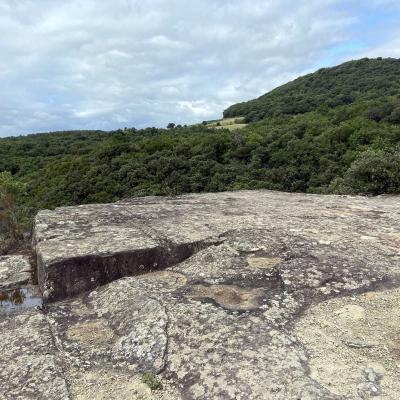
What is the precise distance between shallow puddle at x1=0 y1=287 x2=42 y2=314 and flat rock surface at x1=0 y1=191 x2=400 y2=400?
0.95 feet

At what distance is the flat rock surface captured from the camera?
3.44m

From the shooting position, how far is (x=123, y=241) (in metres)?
5.80

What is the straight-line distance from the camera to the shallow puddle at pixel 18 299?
5113mm

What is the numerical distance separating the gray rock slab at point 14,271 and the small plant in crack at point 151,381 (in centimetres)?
286

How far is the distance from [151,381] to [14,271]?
11.1ft

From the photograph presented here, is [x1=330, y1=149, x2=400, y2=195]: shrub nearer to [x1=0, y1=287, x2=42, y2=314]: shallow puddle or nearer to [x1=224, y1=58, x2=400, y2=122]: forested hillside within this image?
[x1=0, y1=287, x2=42, y2=314]: shallow puddle

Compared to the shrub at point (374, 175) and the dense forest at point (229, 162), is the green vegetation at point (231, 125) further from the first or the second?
the shrub at point (374, 175)

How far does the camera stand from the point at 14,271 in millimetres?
6070

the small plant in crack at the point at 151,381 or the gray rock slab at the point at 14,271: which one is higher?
the gray rock slab at the point at 14,271

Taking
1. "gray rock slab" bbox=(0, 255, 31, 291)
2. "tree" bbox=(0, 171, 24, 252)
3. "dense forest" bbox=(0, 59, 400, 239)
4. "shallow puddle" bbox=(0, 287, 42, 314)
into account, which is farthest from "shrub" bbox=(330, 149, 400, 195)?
"dense forest" bbox=(0, 59, 400, 239)

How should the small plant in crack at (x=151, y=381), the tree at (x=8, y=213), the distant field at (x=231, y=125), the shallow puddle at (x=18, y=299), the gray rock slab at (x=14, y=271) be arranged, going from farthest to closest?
1. the distant field at (x=231, y=125)
2. the tree at (x=8, y=213)
3. the gray rock slab at (x=14, y=271)
4. the shallow puddle at (x=18, y=299)
5. the small plant in crack at (x=151, y=381)

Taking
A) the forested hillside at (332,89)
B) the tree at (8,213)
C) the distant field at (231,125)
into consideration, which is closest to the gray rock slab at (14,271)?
the tree at (8,213)

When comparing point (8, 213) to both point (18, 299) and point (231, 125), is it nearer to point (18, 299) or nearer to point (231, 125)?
point (18, 299)

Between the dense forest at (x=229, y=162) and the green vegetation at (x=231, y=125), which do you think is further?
the green vegetation at (x=231, y=125)
